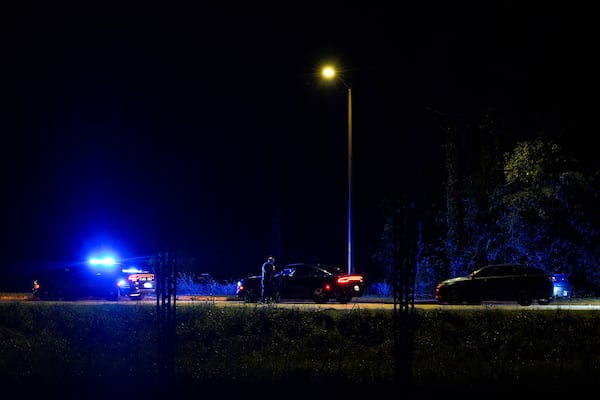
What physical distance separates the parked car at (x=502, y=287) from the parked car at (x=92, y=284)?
36.1 feet

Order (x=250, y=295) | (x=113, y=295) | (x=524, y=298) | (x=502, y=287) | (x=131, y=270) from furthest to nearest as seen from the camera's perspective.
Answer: (x=131, y=270) → (x=113, y=295) → (x=250, y=295) → (x=502, y=287) → (x=524, y=298)

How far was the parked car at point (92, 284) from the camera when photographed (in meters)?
28.7

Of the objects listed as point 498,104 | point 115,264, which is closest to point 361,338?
point 115,264

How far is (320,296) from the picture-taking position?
89.4 ft

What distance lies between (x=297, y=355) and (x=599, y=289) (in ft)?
Result: 65.5

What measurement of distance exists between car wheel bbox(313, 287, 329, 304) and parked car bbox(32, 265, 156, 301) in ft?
20.0

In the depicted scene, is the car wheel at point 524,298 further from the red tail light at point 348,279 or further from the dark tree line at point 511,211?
the dark tree line at point 511,211

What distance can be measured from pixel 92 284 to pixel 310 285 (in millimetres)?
8278

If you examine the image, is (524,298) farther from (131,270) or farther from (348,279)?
(131,270)

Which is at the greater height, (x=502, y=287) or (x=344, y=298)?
(x=502, y=287)

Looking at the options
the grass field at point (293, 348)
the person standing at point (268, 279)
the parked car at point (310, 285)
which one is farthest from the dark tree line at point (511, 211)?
the grass field at point (293, 348)

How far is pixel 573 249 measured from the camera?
32562 millimetres

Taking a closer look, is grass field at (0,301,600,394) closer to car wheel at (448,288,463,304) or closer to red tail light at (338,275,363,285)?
car wheel at (448,288,463,304)

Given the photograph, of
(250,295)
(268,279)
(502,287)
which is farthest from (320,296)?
(502,287)
